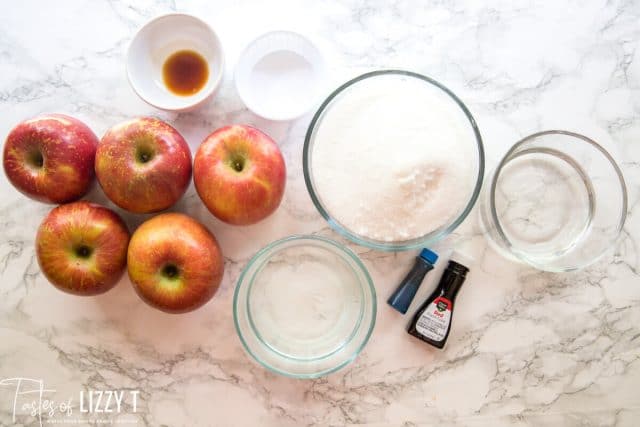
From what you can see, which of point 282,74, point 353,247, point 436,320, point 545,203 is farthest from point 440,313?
point 282,74

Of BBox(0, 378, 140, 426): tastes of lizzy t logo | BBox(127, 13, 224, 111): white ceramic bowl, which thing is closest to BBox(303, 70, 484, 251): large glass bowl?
BBox(127, 13, 224, 111): white ceramic bowl

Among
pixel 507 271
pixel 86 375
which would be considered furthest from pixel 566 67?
pixel 86 375

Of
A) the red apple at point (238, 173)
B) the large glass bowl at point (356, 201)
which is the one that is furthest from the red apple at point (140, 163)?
the large glass bowl at point (356, 201)

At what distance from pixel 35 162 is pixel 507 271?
106cm

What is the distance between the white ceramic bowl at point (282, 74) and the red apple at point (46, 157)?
37 cm

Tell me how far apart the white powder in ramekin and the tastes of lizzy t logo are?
2.21 ft

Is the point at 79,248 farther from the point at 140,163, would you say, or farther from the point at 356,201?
the point at 356,201

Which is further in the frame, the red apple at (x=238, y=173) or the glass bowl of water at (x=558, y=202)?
the glass bowl of water at (x=558, y=202)

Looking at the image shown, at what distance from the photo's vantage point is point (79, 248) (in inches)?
37.9

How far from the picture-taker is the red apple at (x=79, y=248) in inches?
37.2

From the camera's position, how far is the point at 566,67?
1121 millimetres

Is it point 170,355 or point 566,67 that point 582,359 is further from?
point 170,355

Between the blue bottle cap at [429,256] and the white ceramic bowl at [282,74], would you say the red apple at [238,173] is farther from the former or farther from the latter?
the blue bottle cap at [429,256]

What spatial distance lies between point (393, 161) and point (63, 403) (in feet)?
3.09
